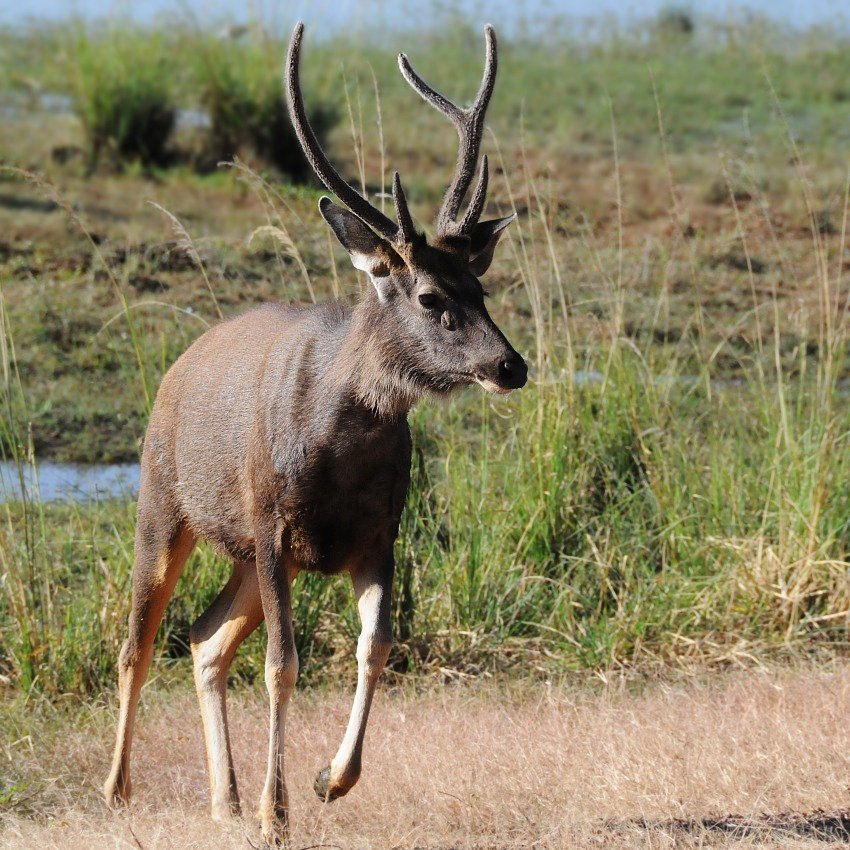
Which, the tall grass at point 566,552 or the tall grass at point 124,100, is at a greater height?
the tall grass at point 124,100

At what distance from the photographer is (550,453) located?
7.19 meters

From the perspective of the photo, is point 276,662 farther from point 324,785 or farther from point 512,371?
point 512,371

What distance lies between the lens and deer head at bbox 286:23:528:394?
15.0 ft

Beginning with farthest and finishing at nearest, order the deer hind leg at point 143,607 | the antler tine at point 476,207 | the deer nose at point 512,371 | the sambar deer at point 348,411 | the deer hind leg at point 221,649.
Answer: the deer hind leg at point 143,607
the deer hind leg at point 221,649
the antler tine at point 476,207
the sambar deer at point 348,411
the deer nose at point 512,371

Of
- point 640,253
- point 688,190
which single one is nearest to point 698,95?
point 688,190

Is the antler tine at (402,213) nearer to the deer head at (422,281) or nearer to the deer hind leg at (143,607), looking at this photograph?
the deer head at (422,281)

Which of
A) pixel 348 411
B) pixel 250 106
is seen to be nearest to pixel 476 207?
pixel 348 411

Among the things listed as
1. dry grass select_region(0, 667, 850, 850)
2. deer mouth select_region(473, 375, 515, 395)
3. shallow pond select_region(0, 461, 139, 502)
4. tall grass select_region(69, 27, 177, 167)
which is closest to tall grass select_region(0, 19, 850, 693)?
shallow pond select_region(0, 461, 139, 502)

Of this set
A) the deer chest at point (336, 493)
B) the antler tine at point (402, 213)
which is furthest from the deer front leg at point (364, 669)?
the antler tine at point (402, 213)

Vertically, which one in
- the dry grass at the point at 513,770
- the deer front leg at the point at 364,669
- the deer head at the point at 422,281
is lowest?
the dry grass at the point at 513,770

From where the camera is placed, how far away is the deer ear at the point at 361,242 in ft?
15.4

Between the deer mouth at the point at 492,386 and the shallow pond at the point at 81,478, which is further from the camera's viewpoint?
the shallow pond at the point at 81,478

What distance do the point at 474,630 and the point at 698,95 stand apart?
1263 cm

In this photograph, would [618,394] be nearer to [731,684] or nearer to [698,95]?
[731,684]
